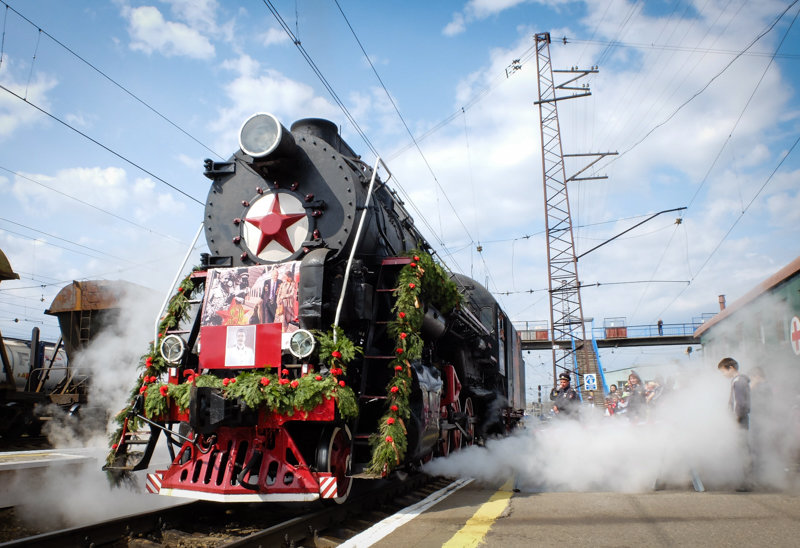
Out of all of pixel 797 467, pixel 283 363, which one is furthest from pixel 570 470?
pixel 283 363

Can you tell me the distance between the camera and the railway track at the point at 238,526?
3697 mm

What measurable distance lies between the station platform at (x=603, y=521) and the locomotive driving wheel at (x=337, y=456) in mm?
445

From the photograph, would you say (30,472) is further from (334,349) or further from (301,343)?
(334,349)

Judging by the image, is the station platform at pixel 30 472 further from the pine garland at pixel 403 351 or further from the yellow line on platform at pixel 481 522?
the yellow line on platform at pixel 481 522

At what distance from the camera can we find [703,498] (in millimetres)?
5074

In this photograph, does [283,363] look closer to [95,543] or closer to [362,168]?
[95,543]

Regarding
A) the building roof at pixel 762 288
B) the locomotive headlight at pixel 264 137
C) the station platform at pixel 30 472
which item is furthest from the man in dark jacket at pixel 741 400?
the station platform at pixel 30 472

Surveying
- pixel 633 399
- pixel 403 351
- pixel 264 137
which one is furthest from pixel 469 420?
pixel 264 137

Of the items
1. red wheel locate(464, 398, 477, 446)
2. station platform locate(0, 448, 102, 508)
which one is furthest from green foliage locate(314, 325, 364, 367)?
red wheel locate(464, 398, 477, 446)

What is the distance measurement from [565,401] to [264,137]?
616cm

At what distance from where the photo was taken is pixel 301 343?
4.33m

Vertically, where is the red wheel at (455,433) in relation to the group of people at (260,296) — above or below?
below

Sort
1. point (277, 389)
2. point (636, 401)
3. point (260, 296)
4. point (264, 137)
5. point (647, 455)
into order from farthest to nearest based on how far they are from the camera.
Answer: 1. point (636, 401)
2. point (647, 455)
3. point (264, 137)
4. point (260, 296)
5. point (277, 389)

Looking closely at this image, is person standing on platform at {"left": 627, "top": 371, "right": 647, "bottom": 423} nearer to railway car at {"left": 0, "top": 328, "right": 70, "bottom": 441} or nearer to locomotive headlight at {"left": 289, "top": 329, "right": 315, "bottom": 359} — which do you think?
locomotive headlight at {"left": 289, "top": 329, "right": 315, "bottom": 359}
